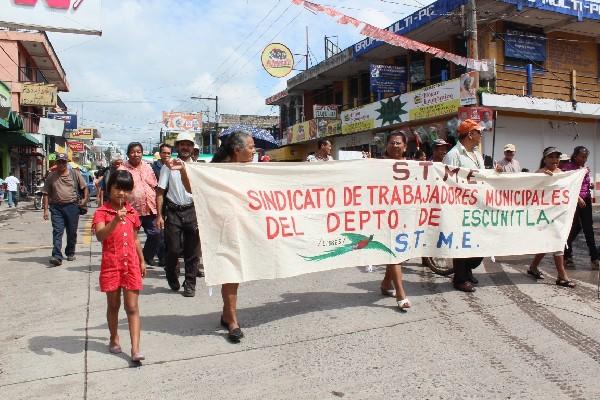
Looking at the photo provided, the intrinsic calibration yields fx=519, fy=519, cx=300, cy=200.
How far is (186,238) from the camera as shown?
577 centimetres

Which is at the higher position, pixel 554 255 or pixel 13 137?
pixel 13 137

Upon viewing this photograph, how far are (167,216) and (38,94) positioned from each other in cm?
2688

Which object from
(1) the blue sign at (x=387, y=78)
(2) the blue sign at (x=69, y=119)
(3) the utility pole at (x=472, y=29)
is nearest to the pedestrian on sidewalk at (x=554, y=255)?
(3) the utility pole at (x=472, y=29)

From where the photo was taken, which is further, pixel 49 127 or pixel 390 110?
pixel 49 127

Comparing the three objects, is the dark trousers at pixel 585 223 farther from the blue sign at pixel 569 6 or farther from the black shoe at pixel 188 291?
the blue sign at pixel 569 6

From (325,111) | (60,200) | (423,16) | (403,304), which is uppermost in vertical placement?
(423,16)

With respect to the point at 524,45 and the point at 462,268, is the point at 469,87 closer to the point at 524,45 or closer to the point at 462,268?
the point at 524,45

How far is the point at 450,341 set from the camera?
4086 millimetres

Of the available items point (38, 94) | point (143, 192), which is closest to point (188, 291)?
point (143, 192)

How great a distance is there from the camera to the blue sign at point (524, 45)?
18.0 meters

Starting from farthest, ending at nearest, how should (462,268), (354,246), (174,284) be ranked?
(174,284) → (462,268) → (354,246)

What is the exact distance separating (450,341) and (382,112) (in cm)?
1723

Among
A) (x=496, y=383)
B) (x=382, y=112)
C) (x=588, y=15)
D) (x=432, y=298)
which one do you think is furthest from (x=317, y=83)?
(x=496, y=383)

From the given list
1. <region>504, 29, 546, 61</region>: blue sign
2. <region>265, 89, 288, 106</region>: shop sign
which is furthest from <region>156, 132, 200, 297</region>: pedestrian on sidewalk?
<region>265, 89, 288, 106</region>: shop sign
